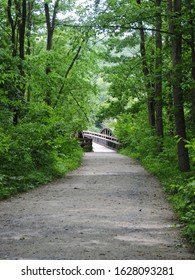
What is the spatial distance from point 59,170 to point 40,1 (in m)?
12.1

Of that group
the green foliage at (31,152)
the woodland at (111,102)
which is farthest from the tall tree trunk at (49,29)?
the green foliage at (31,152)

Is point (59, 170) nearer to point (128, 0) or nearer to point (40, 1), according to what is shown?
point (128, 0)

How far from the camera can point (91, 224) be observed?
7945 millimetres

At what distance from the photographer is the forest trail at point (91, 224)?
6.12 metres

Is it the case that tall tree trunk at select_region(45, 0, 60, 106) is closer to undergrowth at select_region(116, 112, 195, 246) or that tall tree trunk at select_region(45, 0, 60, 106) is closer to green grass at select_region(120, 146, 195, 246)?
undergrowth at select_region(116, 112, 195, 246)

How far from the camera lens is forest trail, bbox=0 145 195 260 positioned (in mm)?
6116

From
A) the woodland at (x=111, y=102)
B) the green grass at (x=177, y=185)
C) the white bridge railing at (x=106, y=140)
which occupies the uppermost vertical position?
the woodland at (x=111, y=102)

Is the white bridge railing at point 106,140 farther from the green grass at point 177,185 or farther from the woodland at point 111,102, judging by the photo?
the woodland at point 111,102

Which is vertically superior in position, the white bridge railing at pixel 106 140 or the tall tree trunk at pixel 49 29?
the tall tree trunk at pixel 49 29

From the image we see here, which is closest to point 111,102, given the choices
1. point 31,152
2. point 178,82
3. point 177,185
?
point 31,152

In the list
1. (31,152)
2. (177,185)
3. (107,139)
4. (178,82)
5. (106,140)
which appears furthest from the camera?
(106,140)

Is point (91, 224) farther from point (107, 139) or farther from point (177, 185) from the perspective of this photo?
point (107, 139)

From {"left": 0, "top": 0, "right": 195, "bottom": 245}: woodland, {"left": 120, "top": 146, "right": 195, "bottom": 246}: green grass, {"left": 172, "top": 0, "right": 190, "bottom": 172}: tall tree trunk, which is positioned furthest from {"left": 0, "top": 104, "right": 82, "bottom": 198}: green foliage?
{"left": 172, "top": 0, "right": 190, "bottom": 172}: tall tree trunk

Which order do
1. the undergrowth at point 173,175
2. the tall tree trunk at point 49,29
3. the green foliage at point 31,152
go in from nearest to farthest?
the undergrowth at point 173,175, the green foliage at point 31,152, the tall tree trunk at point 49,29
